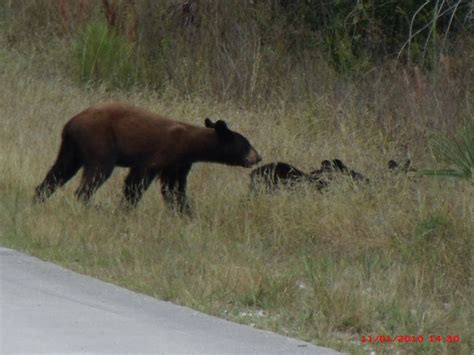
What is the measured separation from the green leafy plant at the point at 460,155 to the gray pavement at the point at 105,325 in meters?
4.04

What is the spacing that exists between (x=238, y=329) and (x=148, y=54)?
1177 cm

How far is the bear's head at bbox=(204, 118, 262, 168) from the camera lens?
11859 mm

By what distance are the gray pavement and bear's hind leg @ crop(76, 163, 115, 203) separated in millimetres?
3045

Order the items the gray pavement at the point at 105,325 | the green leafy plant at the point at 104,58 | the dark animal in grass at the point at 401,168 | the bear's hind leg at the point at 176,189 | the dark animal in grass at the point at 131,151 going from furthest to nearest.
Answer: the green leafy plant at the point at 104,58, the dark animal in grass at the point at 401,168, the dark animal in grass at the point at 131,151, the bear's hind leg at the point at 176,189, the gray pavement at the point at 105,325

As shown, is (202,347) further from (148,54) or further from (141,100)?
(148,54)

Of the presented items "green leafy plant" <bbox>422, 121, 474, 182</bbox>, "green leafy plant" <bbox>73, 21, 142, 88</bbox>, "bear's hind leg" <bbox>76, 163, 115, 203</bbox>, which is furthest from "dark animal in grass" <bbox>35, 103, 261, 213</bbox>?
"green leafy plant" <bbox>73, 21, 142, 88</bbox>

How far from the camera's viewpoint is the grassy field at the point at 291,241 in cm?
734

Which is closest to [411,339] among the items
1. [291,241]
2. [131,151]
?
[291,241]

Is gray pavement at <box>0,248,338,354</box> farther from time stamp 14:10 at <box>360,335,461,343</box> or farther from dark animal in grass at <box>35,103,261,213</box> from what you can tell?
dark animal in grass at <box>35,103,261,213</box>

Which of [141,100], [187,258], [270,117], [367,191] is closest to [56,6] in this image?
[141,100]

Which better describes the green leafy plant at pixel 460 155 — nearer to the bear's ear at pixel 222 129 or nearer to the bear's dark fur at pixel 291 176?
the bear's dark fur at pixel 291 176

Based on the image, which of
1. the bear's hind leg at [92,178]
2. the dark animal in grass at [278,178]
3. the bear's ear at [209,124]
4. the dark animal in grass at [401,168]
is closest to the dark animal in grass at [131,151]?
the bear's hind leg at [92,178]

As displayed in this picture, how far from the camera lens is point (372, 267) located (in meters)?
8.68
